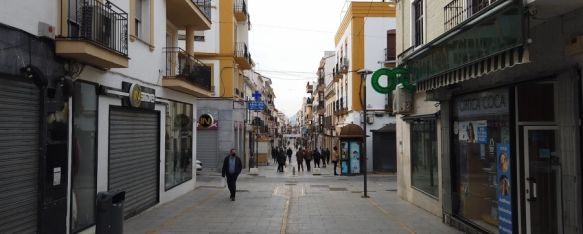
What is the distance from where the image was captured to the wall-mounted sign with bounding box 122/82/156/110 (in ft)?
40.0

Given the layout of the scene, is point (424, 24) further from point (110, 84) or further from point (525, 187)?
point (110, 84)

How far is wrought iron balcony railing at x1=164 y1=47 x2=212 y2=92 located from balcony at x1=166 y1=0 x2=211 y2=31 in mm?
1404

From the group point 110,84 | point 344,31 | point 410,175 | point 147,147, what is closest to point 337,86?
point 344,31

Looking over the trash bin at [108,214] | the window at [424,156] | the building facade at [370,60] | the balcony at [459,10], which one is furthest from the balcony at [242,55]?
the trash bin at [108,214]

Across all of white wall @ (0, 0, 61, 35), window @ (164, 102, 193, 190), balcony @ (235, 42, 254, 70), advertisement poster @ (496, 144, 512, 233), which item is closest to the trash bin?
white wall @ (0, 0, 61, 35)

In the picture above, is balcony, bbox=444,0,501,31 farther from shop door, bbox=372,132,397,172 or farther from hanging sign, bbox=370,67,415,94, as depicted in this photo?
shop door, bbox=372,132,397,172

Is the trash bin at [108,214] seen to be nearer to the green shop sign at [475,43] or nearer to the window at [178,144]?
the green shop sign at [475,43]

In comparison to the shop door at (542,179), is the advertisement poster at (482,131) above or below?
above

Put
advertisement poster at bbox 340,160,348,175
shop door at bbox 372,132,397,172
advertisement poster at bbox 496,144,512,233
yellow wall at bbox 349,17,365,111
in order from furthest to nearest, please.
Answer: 1. yellow wall at bbox 349,17,365,111
2. shop door at bbox 372,132,397,172
3. advertisement poster at bbox 340,160,348,175
4. advertisement poster at bbox 496,144,512,233

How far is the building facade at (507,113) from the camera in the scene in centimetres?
705

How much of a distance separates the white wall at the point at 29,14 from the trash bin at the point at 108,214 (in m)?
2.81

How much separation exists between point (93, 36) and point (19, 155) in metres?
2.77

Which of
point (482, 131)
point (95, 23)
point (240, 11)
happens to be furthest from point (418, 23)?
point (240, 11)

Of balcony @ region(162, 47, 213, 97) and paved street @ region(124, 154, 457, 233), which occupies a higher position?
balcony @ region(162, 47, 213, 97)
